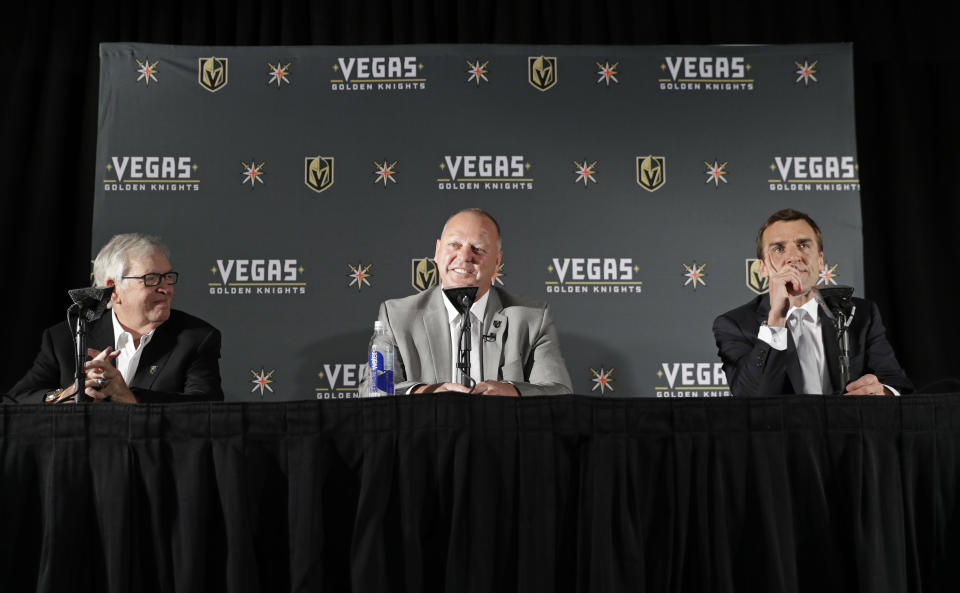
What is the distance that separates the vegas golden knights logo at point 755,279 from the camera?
11.5 feet

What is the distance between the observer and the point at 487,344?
9.62 feet

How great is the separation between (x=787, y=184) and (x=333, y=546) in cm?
269

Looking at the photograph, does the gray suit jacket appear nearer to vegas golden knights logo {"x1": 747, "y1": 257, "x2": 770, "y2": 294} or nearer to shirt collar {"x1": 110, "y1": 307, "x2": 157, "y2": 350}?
shirt collar {"x1": 110, "y1": 307, "x2": 157, "y2": 350}

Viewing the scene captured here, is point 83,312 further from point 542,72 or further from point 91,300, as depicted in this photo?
point 542,72

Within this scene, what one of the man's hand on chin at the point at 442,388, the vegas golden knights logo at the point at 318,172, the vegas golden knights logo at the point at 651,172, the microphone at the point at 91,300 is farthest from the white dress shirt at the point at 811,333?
the microphone at the point at 91,300

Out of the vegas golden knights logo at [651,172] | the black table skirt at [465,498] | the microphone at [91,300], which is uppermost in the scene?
the vegas golden knights logo at [651,172]

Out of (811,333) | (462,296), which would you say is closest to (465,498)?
(462,296)

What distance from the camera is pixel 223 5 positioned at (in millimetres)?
4000

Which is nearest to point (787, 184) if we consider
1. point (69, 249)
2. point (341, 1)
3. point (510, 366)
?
point (510, 366)

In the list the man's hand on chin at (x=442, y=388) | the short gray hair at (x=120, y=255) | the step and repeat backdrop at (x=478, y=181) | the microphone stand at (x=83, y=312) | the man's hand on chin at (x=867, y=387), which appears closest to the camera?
the microphone stand at (x=83, y=312)

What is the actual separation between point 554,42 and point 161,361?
2.18m

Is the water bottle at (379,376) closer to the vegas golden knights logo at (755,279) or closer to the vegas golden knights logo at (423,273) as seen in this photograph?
the vegas golden knights logo at (423,273)

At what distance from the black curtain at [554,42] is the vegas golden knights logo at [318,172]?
63 centimetres

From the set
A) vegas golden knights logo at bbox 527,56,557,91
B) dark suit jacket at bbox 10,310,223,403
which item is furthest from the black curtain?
dark suit jacket at bbox 10,310,223,403
